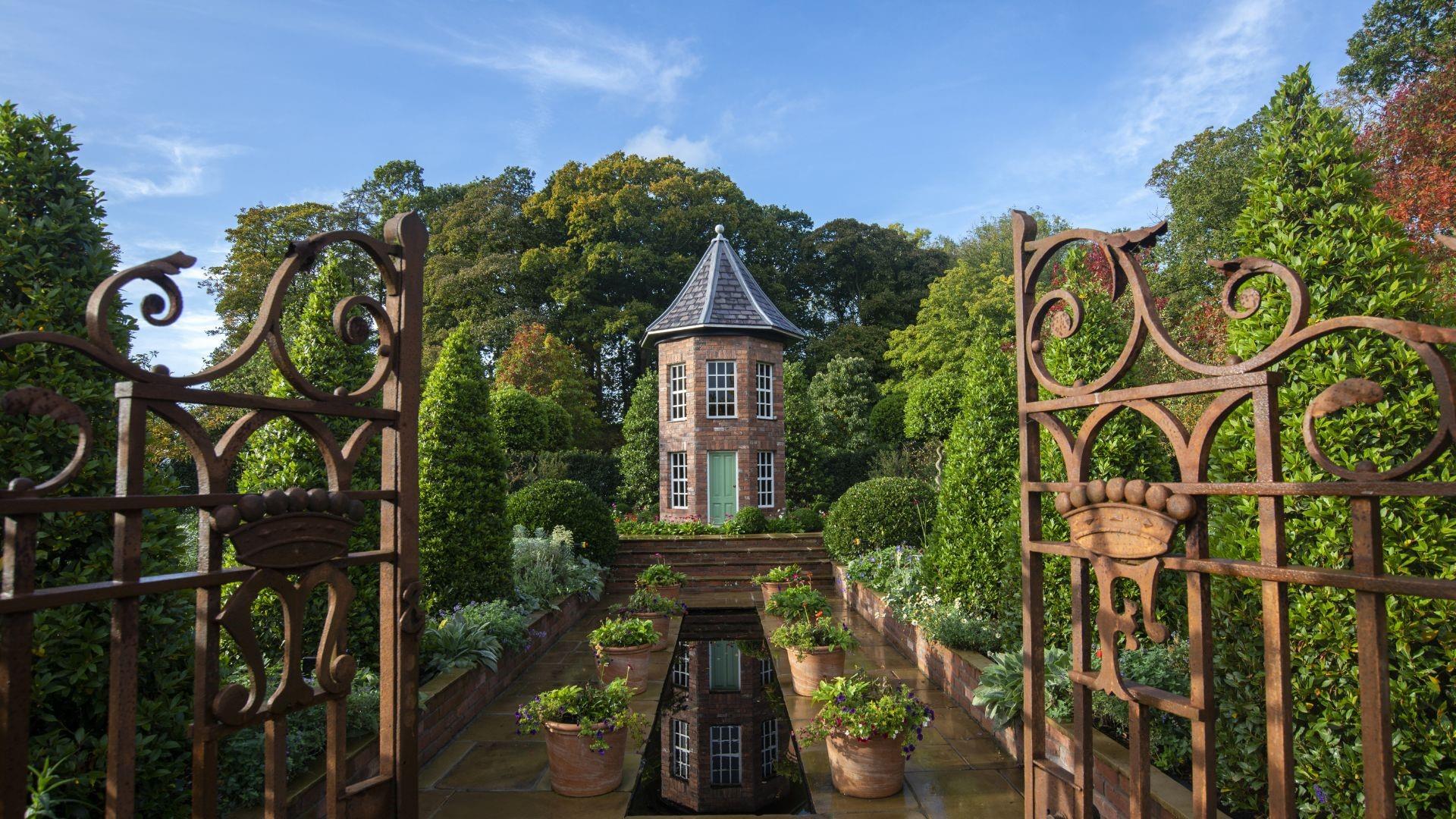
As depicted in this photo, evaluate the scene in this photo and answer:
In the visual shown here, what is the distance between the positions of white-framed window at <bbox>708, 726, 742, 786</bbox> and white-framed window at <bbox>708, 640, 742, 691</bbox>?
4.13 ft

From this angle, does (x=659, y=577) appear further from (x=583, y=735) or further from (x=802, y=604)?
(x=583, y=735)

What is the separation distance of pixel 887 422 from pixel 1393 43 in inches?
627

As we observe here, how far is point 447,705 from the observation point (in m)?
5.34

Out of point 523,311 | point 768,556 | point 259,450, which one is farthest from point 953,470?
point 523,311

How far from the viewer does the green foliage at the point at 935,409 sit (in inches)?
764

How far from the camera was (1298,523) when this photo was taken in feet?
10.3

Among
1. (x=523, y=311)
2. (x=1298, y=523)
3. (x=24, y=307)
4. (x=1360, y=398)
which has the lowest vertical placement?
(x=1298, y=523)

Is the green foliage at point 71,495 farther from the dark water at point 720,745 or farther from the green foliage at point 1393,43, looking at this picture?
the green foliage at point 1393,43

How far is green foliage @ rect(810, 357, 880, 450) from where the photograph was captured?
2523 cm

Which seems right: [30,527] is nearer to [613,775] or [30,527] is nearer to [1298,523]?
[613,775]

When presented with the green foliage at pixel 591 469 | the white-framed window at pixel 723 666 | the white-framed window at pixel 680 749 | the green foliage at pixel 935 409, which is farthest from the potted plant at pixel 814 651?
the green foliage at pixel 591 469

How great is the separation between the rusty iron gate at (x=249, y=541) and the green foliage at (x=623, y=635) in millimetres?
3940

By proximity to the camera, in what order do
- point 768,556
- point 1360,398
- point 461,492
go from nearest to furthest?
point 1360,398, point 461,492, point 768,556

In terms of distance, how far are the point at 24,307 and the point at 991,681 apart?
5.49 m
